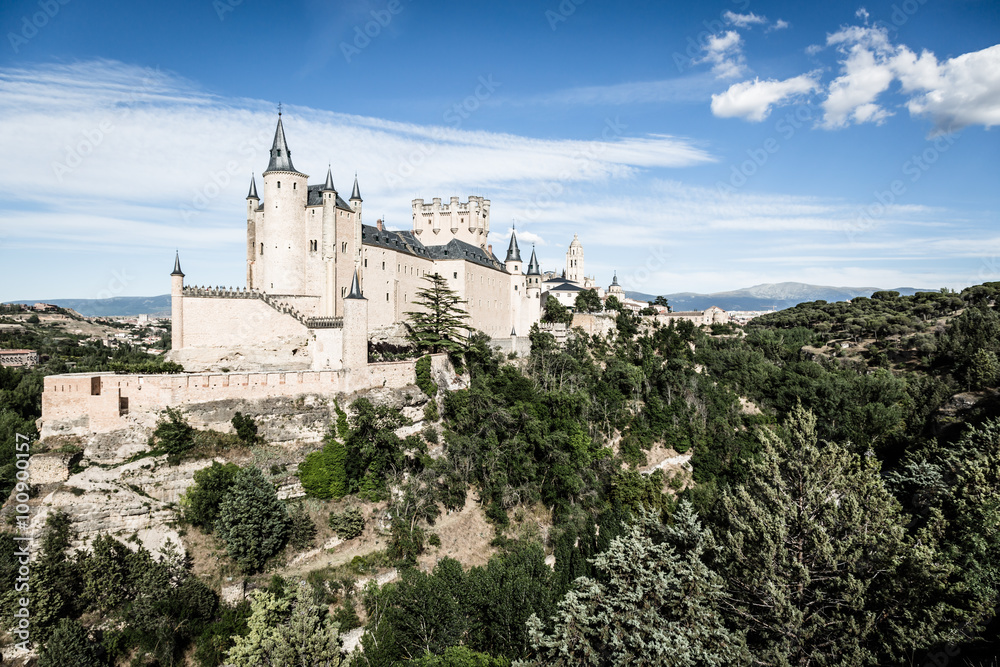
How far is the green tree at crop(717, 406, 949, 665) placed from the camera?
15.8 m

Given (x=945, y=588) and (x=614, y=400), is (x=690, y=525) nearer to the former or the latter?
(x=945, y=588)

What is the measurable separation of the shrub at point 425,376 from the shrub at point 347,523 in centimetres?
919

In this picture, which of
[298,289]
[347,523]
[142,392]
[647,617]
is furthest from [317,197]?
[647,617]

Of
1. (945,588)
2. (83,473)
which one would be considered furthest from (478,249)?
(945,588)

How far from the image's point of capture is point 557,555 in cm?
2823

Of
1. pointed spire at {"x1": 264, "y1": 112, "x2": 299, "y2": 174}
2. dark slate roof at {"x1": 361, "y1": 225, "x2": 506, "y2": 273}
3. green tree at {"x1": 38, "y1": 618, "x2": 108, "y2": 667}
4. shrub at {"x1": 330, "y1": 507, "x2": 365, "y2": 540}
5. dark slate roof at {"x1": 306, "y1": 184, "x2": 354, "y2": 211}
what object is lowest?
green tree at {"x1": 38, "y1": 618, "x2": 108, "y2": 667}

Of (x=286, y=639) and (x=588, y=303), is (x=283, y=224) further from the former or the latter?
(x=588, y=303)

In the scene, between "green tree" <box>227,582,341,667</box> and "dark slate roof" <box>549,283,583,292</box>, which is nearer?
"green tree" <box>227,582,341,667</box>

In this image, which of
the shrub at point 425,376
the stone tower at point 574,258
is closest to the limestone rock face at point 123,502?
the shrub at point 425,376

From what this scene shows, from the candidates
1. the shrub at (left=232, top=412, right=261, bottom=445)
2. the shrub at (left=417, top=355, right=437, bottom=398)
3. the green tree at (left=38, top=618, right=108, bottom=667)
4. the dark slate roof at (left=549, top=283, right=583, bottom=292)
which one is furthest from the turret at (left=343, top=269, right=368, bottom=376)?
the dark slate roof at (left=549, top=283, right=583, bottom=292)

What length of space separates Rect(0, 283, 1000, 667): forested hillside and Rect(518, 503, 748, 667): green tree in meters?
0.09

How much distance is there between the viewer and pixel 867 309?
8350 cm

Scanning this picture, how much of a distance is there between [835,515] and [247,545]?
78.2 feet

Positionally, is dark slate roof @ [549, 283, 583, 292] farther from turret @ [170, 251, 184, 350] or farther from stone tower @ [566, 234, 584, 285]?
turret @ [170, 251, 184, 350]
